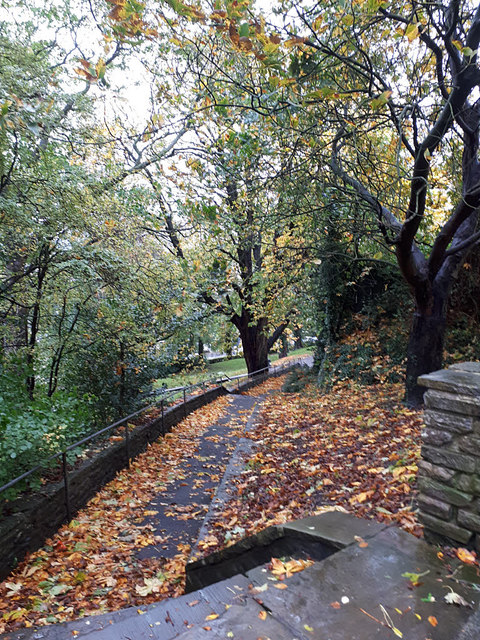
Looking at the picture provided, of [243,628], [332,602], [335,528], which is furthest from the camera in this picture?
[335,528]

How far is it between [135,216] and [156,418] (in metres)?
4.43

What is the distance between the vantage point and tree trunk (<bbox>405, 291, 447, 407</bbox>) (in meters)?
7.00

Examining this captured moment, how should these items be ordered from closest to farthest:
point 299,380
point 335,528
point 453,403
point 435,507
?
1. point 453,403
2. point 435,507
3. point 335,528
4. point 299,380

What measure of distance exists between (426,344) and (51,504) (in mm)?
6321

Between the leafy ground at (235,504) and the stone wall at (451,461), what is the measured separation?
32 centimetres

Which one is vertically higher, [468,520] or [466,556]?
[468,520]

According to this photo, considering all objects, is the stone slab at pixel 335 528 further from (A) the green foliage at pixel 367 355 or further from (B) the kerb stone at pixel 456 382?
(A) the green foliage at pixel 367 355

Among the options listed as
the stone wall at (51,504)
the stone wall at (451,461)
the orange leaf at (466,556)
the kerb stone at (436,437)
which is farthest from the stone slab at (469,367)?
the stone wall at (51,504)

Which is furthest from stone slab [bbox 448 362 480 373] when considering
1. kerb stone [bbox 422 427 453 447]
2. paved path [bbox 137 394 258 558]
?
paved path [bbox 137 394 258 558]

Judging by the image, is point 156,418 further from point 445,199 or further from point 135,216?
point 445,199

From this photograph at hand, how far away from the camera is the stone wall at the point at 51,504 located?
3.91 m

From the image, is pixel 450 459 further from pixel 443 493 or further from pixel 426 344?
pixel 426 344

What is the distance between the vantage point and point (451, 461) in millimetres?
2787

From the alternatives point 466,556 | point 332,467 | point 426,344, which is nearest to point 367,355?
point 426,344
